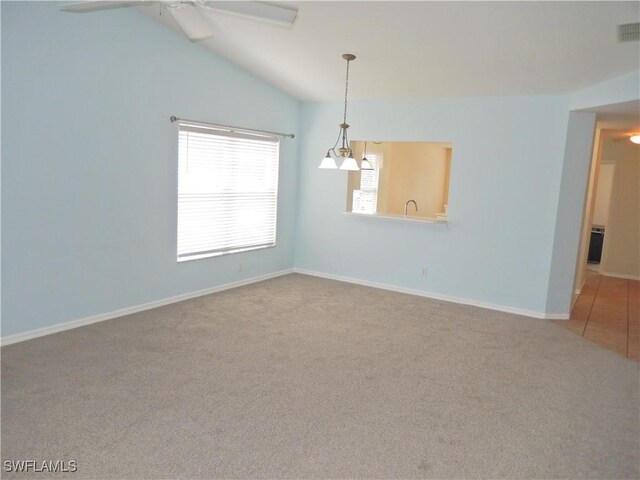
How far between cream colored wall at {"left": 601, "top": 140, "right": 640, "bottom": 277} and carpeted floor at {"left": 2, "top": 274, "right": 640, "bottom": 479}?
12.9 ft

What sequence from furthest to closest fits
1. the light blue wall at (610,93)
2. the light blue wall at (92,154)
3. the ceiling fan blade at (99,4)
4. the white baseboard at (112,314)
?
the light blue wall at (610,93) → the white baseboard at (112,314) → the light blue wall at (92,154) → the ceiling fan blade at (99,4)

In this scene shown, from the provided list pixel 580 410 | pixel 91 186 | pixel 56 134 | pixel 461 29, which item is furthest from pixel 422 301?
pixel 56 134

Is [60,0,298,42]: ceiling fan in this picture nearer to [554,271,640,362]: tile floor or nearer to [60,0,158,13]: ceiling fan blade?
[60,0,158,13]: ceiling fan blade

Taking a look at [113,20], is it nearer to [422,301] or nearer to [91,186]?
[91,186]

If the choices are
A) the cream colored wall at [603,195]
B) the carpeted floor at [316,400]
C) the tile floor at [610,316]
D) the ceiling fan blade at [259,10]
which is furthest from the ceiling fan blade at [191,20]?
the cream colored wall at [603,195]

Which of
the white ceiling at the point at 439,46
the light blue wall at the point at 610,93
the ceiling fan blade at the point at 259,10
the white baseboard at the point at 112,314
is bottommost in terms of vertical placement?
the white baseboard at the point at 112,314

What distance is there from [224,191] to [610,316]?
478 centimetres

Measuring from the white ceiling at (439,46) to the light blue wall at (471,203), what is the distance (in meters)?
0.29

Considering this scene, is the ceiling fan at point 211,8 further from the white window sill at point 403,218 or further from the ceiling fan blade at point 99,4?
the white window sill at point 403,218

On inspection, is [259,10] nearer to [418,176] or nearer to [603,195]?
[418,176]

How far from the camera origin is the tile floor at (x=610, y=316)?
4.52 m

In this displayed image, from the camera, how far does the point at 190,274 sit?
5.28 m

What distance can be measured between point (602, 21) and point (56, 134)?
4201mm

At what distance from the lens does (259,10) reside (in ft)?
10.4
